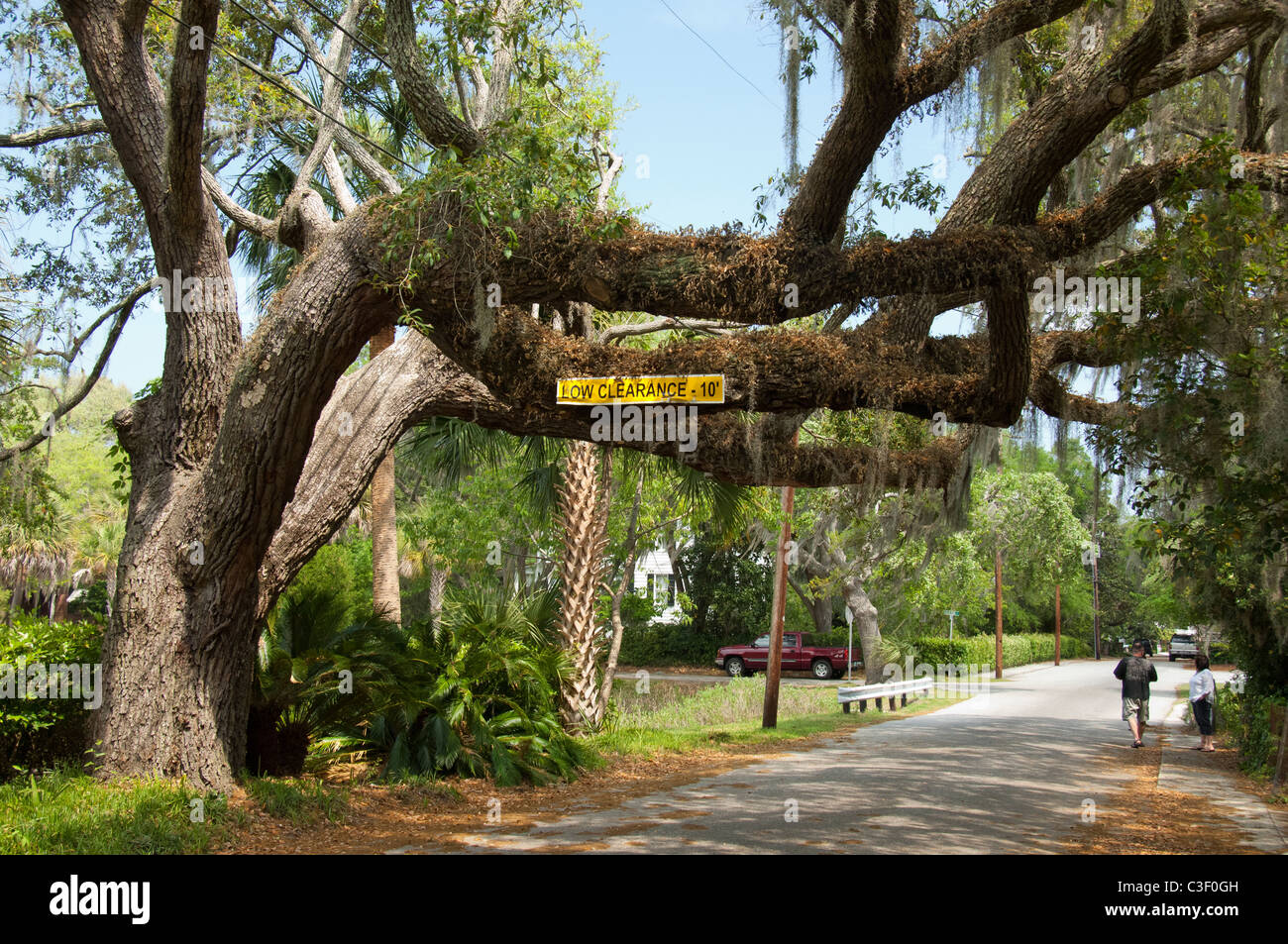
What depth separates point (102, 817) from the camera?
678 centimetres

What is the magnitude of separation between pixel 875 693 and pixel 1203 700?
6.74 meters

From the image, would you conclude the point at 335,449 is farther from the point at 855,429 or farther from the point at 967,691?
the point at 967,691

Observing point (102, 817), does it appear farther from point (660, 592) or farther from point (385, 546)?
point (660, 592)

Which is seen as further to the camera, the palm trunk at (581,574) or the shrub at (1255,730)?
the palm trunk at (581,574)

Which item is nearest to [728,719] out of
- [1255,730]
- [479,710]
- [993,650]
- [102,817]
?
[1255,730]

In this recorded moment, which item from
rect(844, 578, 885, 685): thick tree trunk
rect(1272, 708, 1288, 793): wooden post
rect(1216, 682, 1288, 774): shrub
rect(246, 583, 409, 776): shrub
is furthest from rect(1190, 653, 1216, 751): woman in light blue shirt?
rect(246, 583, 409, 776): shrub

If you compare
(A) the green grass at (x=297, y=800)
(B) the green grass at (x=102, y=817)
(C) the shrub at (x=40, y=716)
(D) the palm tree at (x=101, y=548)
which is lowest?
(A) the green grass at (x=297, y=800)

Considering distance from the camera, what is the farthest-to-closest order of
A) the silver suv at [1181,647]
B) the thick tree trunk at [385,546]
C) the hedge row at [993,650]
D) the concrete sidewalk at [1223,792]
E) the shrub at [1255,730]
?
the silver suv at [1181,647] < the hedge row at [993,650] < the thick tree trunk at [385,546] < the shrub at [1255,730] < the concrete sidewalk at [1223,792]

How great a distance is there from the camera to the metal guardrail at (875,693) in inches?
816

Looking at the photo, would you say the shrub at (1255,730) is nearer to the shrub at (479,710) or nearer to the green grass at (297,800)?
the shrub at (479,710)

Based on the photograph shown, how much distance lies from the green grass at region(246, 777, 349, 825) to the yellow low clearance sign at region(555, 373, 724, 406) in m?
3.93

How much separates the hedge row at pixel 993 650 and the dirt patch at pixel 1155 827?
2193 centimetres

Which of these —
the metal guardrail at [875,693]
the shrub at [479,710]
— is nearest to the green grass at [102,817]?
the shrub at [479,710]

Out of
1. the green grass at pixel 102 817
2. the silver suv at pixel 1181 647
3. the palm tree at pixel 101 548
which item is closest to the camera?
the green grass at pixel 102 817
